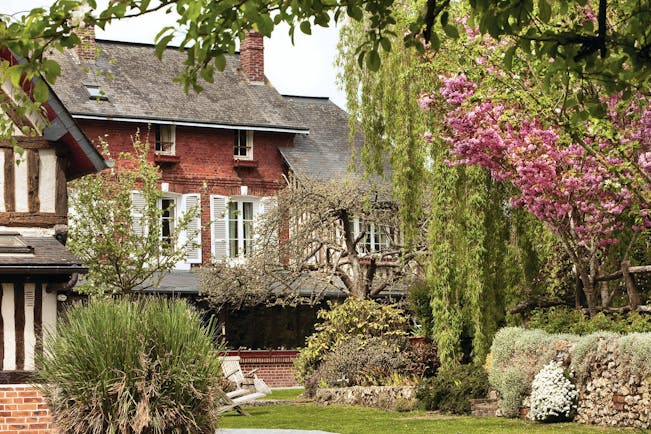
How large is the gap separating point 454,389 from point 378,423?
8.76ft

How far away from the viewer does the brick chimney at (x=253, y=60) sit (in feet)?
131

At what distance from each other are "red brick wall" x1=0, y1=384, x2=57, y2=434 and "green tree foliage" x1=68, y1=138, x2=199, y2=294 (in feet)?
29.2

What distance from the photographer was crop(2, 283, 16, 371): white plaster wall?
16672 mm

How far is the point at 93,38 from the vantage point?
36.8 meters

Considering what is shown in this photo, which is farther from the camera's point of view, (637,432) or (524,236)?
(524,236)

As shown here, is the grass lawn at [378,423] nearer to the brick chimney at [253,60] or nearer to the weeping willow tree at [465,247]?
the weeping willow tree at [465,247]

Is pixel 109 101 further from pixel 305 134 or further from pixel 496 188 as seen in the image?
pixel 496 188

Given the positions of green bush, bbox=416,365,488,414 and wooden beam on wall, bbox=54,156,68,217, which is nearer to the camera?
wooden beam on wall, bbox=54,156,68,217

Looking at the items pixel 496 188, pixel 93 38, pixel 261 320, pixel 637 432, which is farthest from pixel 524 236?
pixel 93 38

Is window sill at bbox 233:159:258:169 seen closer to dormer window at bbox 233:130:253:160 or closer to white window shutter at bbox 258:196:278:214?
dormer window at bbox 233:130:253:160

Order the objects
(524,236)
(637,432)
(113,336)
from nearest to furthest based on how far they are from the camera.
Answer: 1. (113,336)
2. (637,432)
3. (524,236)

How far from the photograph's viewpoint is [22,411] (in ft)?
53.3

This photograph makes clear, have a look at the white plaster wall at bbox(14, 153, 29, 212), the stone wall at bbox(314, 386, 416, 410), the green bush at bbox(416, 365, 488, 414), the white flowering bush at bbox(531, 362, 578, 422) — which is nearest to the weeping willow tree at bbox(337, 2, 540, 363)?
the green bush at bbox(416, 365, 488, 414)

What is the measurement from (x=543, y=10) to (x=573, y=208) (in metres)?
12.7
